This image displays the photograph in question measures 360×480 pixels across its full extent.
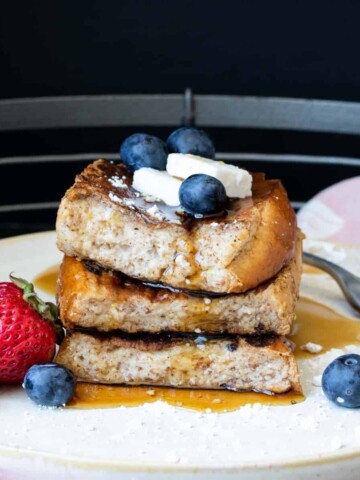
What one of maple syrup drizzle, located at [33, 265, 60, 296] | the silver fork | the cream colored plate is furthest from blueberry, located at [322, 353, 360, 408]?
maple syrup drizzle, located at [33, 265, 60, 296]

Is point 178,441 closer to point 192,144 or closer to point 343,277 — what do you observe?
Result: point 192,144

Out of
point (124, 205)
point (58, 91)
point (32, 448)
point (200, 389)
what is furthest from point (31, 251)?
point (58, 91)

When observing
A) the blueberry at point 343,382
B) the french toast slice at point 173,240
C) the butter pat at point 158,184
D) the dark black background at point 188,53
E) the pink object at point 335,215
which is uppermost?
the butter pat at point 158,184

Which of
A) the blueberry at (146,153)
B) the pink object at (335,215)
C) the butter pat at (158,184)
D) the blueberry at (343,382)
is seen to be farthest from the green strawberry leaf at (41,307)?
the pink object at (335,215)

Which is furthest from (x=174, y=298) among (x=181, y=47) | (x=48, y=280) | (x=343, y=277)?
(x=181, y=47)

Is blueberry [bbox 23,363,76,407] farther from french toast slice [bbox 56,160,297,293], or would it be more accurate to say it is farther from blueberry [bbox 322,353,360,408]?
blueberry [bbox 322,353,360,408]

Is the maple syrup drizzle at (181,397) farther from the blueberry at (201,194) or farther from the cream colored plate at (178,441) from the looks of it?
the blueberry at (201,194)
